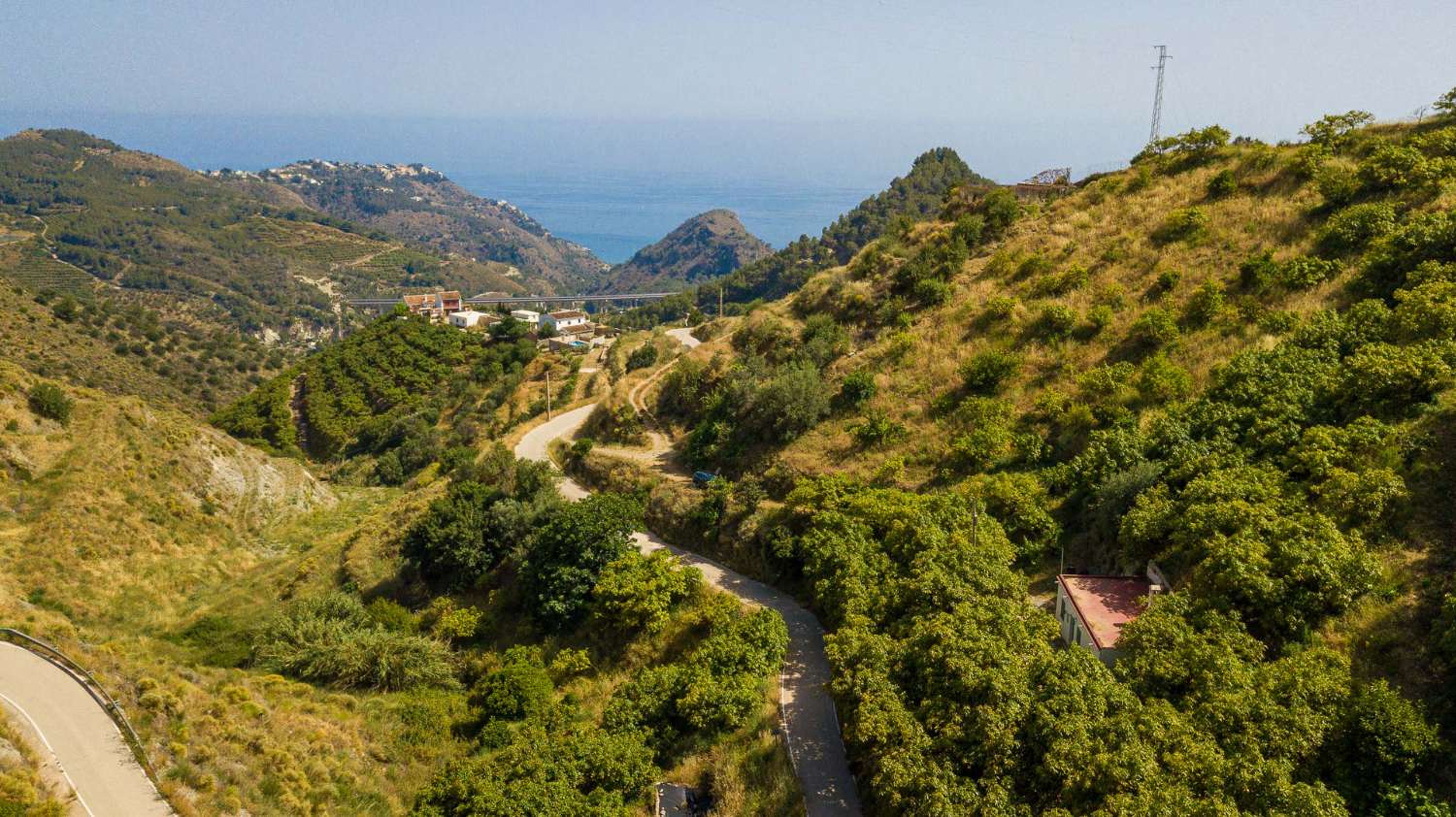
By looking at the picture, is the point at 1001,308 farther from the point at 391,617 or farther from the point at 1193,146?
the point at 391,617

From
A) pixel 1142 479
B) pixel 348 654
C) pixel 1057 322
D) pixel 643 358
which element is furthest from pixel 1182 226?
pixel 348 654

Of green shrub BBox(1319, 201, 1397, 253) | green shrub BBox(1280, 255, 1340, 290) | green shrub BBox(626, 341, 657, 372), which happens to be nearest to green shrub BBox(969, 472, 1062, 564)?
green shrub BBox(1280, 255, 1340, 290)

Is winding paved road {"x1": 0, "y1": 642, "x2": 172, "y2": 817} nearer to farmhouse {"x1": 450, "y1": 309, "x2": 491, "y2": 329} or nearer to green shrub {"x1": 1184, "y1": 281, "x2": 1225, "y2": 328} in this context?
green shrub {"x1": 1184, "y1": 281, "x2": 1225, "y2": 328}

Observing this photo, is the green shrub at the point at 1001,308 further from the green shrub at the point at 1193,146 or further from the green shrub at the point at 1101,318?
the green shrub at the point at 1193,146

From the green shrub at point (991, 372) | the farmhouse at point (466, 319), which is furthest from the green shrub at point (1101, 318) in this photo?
the farmhouse at point (466, 319)

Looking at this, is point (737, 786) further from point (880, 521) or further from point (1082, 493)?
point (1082, 493)

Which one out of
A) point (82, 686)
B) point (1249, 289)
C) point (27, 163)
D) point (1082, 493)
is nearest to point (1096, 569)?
point (1082, 493)
